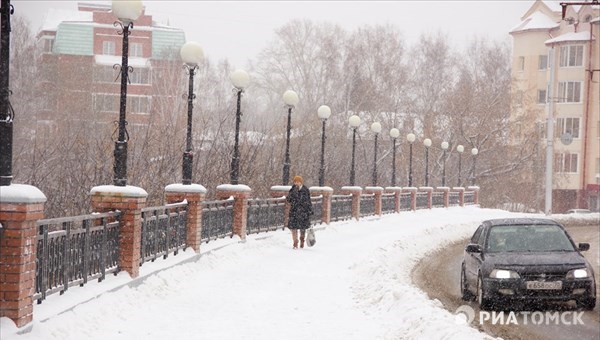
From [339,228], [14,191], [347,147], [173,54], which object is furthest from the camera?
[173,54]

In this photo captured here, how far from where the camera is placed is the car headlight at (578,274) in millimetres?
11789

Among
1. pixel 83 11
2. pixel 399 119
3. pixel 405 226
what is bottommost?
pixel 405 226

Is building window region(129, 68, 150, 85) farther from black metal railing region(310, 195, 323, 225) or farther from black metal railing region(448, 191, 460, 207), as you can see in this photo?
black metal railing region(310, 195, 323, 225)

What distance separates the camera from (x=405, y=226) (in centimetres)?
3127

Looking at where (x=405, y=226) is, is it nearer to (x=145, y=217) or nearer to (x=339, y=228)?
(x=339, y=228)

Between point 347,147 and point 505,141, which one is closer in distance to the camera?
point 347,147

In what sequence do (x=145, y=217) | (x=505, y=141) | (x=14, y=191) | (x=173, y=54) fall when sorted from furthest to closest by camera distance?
(x=173, y=54)
(x=505, y=141)
(x=145, y=217)
(x=14, y=191)

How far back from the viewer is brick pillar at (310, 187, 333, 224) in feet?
86.1

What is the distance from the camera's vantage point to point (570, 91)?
6556cm

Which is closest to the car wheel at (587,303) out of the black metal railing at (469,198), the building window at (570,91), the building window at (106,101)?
the black metal railing at (469,198)

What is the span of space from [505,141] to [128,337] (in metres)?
57.6

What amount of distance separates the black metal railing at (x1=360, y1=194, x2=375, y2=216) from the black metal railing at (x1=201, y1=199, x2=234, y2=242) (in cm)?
1413

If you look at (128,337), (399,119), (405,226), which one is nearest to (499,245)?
(128,337)

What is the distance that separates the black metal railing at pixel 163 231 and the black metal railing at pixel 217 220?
123cm
